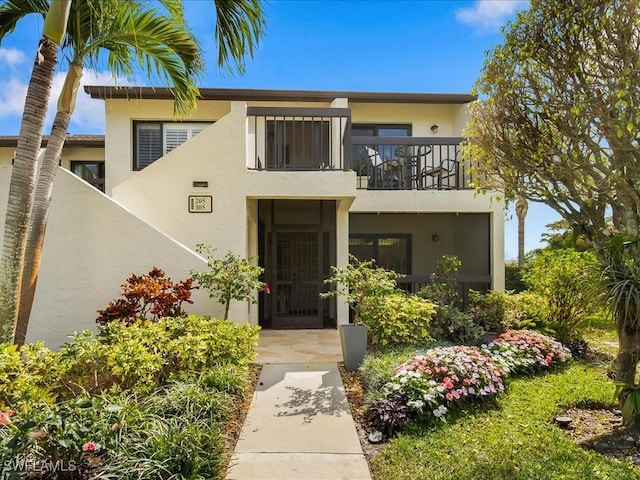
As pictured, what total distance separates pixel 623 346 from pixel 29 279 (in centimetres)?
775

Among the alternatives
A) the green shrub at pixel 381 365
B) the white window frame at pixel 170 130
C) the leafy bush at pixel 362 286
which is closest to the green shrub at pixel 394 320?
the leafy bush at pixel 362 286

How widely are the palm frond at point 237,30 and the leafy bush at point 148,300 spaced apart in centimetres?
375

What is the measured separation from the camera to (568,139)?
4.45 m

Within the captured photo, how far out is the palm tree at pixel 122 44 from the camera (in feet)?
17.5

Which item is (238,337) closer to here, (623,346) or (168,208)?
(168,208)

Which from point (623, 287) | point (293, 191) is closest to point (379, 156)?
point (293, 191)

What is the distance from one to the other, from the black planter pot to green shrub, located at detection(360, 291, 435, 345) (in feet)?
1.19

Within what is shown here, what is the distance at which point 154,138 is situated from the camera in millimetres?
10844

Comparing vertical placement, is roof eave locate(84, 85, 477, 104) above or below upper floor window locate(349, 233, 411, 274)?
above

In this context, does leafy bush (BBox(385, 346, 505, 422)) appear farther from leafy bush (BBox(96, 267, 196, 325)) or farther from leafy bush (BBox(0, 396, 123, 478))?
leafy bush (BBox(96, 267, 196, 325))

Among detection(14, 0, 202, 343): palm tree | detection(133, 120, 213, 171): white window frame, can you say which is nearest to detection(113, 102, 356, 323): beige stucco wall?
detection(14, 0, 202, 343): palm tree

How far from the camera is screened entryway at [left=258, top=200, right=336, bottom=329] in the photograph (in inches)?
382

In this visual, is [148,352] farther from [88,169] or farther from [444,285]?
[88,169]

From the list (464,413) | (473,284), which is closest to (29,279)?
(464,413)
